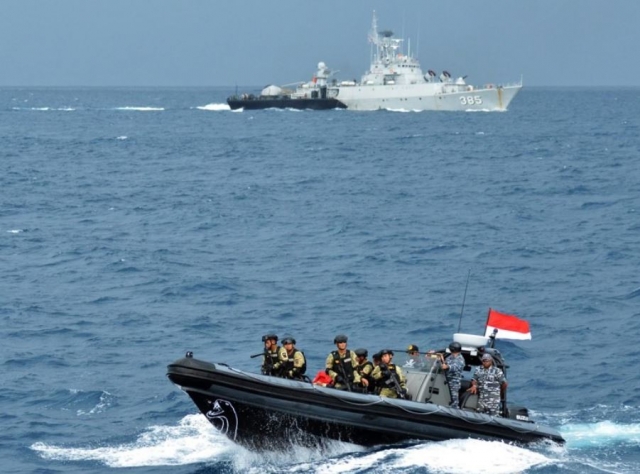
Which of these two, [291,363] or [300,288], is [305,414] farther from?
[300,288]

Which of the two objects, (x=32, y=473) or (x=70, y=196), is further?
(x=70, y=196)

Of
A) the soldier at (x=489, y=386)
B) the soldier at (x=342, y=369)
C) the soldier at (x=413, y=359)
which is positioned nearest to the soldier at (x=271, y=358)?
the soldier at (x=342, y=369)

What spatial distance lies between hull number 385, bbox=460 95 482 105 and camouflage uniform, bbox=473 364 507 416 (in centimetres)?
11452

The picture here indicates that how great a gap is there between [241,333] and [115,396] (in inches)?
202

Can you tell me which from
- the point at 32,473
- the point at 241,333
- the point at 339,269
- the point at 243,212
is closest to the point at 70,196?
the point at 243,212

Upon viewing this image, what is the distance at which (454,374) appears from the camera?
19.5 metres

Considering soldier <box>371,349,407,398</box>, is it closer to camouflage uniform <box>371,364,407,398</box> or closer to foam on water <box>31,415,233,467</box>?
camouflage uniform <box>371,364,407,398</box>

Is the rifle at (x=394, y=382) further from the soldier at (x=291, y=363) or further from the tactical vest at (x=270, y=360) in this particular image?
the tactical vest at (x=270, y=360)

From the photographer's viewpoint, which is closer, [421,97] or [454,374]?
[454,374]

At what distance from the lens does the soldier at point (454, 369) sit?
19.5m

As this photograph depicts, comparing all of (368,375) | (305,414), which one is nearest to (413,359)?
(368,375)

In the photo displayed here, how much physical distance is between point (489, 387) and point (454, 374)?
2.17 ft

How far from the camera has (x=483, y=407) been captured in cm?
1934

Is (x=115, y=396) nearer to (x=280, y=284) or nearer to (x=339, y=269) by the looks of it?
(x=280, y=284)
